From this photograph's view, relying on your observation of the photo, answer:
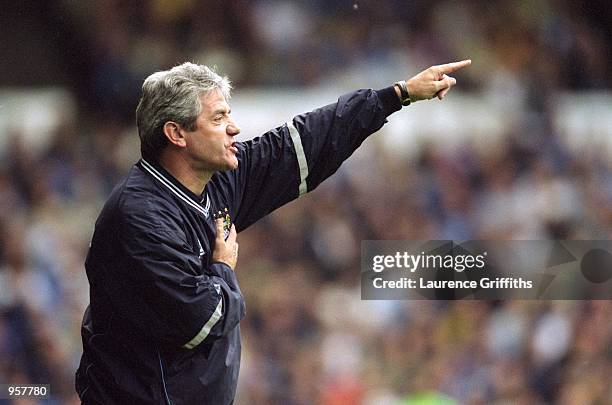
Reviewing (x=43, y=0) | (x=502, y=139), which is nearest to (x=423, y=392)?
(x=502, y=139)

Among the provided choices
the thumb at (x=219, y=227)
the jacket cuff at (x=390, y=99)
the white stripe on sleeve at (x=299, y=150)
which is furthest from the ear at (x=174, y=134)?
the jacket cuff at (x=390, y=99)

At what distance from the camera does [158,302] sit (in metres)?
2.29

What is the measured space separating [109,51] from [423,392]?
2.01m

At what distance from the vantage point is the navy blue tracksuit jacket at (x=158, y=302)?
7.51ft

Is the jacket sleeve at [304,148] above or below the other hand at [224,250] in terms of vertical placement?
above

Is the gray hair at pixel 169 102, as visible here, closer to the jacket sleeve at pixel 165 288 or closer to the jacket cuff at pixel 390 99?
the jacket sleeve at pixel 165 288

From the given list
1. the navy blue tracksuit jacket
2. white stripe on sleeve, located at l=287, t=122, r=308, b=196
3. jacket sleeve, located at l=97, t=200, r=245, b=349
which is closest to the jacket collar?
the navy blue tracksuit jacket

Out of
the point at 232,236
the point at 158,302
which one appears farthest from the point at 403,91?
the point at 158,302

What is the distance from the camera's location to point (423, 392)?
4277 mm

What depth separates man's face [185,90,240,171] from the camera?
97.4 inches

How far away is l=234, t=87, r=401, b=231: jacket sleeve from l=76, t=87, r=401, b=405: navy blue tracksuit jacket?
14 centimetres

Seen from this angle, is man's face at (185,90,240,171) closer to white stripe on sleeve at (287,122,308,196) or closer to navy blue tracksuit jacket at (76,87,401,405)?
navy blue tracksuit jacket at (76,87,401,405)

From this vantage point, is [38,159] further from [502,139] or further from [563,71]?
[563,71]

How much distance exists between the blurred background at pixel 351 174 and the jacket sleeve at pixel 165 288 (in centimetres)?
199
